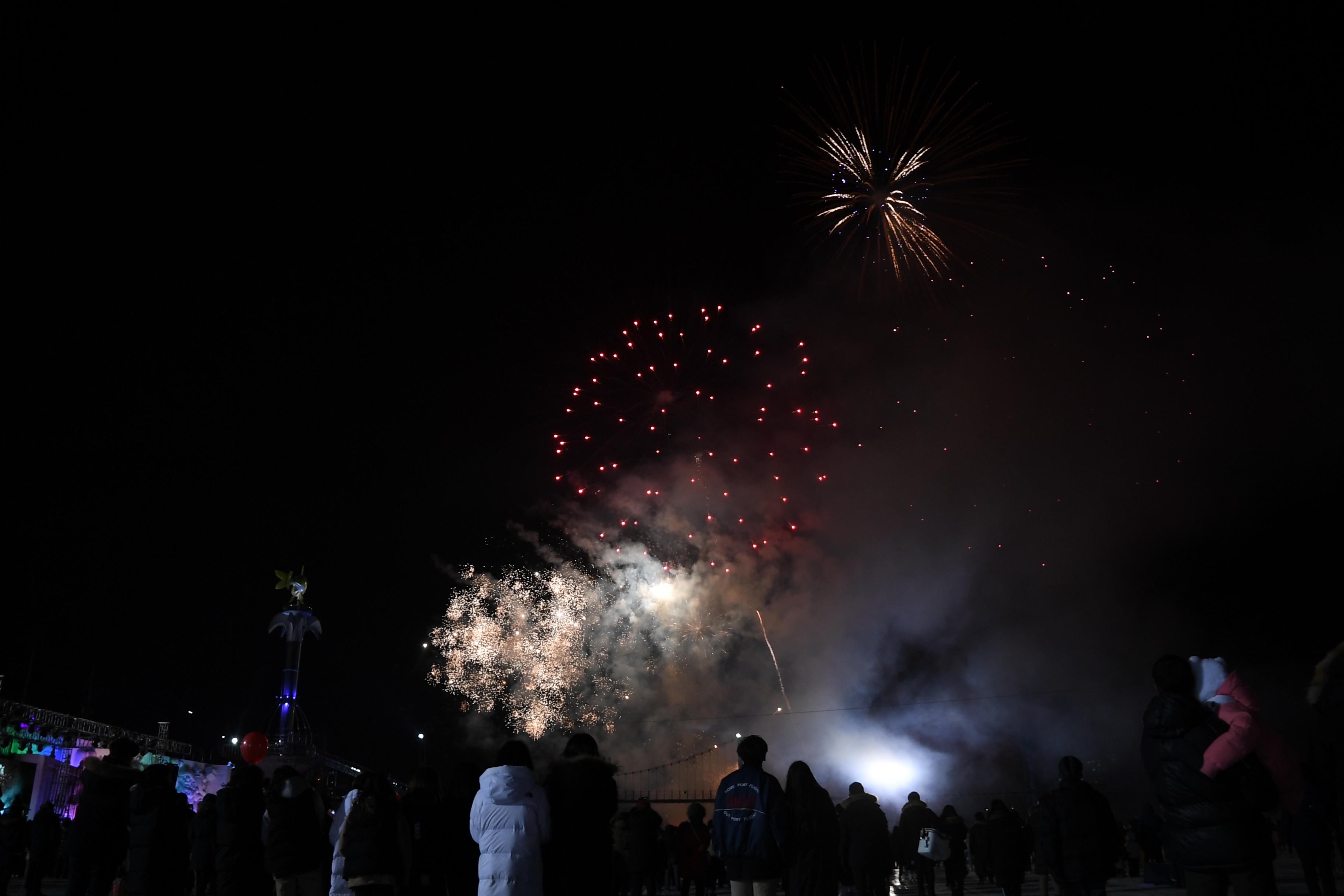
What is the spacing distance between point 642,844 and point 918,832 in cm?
388

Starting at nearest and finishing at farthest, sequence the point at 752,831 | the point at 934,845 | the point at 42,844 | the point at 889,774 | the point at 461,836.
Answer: the point at 752,831 → the point at 461,836 → the point at 934,845 → the point at 42,844 → the point at 889,774

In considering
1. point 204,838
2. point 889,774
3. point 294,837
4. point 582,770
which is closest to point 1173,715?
point 582,770

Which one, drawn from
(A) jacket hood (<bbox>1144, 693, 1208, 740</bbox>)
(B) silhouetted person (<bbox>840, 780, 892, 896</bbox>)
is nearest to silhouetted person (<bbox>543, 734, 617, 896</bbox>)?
(A) jacket hood (<bbox>1144, 693, 1208, 740</bbox>)

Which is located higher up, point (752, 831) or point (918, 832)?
point (752, 831)

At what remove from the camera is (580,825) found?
5695 millimetres

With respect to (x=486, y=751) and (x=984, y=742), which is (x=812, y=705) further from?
(x=486, y=751)

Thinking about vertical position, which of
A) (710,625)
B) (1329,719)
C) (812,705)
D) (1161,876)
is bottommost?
(1161,876)

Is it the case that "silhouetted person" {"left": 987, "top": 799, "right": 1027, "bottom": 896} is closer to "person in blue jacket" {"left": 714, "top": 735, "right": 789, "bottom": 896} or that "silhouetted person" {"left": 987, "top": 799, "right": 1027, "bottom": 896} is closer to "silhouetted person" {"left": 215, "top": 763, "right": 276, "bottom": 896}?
"person in blue jacket" {"left": 714, "top": 735, "right": 789, "bottom": 896}

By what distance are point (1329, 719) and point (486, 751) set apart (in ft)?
167

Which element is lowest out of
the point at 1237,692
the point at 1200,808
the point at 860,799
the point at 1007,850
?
the point at 1007,850

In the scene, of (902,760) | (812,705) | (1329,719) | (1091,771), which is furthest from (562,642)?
(1329,719)

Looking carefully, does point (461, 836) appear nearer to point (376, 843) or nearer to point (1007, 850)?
point (376, 843)

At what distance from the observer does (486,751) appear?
172ft

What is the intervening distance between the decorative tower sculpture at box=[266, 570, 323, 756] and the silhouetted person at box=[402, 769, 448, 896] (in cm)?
4435
